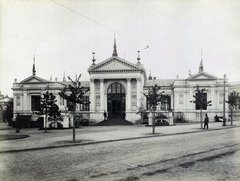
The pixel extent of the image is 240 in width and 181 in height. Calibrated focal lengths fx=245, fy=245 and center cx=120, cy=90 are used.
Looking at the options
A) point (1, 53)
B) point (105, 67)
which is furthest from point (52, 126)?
point (1, 53)

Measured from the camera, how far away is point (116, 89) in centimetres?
4419

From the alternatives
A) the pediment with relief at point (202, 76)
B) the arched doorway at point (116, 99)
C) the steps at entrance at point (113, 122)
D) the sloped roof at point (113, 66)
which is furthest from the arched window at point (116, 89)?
the pediment with relief at point (202, 76)

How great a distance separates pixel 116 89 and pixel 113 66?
166 inches

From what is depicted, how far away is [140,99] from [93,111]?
843 cm

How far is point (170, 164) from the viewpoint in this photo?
9.34m

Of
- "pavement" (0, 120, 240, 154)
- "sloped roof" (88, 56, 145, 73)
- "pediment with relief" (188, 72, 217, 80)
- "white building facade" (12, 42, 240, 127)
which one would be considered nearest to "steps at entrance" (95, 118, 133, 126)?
"white building facade" (12, 42, 240, 127)

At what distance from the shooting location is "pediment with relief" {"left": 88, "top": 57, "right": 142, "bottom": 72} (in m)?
42.8

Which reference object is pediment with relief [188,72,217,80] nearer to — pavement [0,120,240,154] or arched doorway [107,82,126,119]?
arched doorway [107,82,126,119]

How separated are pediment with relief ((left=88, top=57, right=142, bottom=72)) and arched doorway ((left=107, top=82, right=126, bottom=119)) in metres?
3.07

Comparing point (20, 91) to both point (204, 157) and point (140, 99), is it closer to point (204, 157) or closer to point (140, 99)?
point (140, 99)

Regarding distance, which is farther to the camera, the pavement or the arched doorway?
the arched doorway

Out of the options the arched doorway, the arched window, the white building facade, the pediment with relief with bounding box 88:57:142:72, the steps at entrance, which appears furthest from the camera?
the arched window

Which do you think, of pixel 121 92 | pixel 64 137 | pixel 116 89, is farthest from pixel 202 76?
pixel 64 137

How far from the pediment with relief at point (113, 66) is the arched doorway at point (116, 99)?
3068mm
